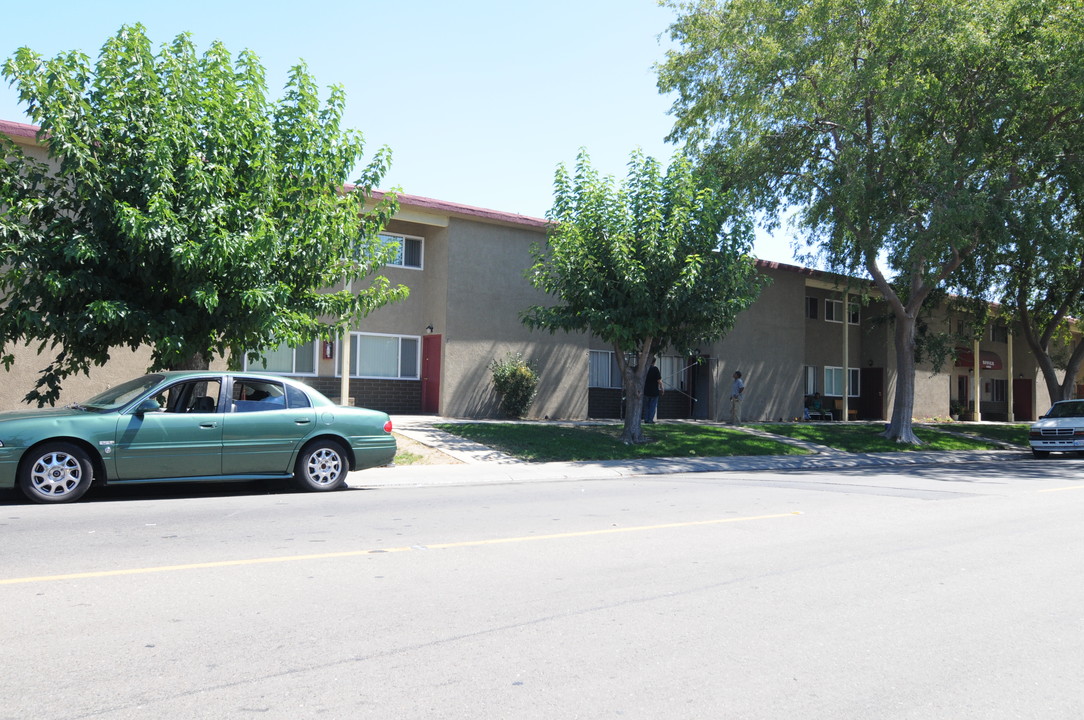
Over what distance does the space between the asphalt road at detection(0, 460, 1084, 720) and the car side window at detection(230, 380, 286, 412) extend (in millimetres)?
1623

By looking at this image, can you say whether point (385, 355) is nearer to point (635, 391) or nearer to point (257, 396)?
point (635, 391)

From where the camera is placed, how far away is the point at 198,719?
368 centimetres

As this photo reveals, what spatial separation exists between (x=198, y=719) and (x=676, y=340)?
16.6 meters

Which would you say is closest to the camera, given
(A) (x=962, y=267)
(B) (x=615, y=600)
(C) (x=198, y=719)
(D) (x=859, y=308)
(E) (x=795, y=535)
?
(C) (x=198, y=719)

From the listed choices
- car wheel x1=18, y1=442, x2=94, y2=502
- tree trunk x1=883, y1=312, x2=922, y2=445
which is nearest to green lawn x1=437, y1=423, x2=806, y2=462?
tree trunk x1=883, y1=312, x2=922, y2=445

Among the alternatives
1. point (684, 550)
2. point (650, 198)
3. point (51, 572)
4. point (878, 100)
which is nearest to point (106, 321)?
point (51, 572)

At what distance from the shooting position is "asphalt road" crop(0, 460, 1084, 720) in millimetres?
4051

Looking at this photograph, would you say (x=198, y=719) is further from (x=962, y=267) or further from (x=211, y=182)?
(x=962, y=267)

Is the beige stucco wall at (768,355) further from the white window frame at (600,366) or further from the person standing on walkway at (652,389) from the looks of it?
the person standing on walkway at (652,389)

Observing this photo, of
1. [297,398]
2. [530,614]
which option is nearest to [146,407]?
[297,398]

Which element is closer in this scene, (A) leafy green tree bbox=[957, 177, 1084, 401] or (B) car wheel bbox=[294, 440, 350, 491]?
(B) car wheel bbox=[294, 440, 350, 491]

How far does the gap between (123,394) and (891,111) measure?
60.2 ft

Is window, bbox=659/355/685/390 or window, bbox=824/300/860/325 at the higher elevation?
window, bbox=824/300/860/325

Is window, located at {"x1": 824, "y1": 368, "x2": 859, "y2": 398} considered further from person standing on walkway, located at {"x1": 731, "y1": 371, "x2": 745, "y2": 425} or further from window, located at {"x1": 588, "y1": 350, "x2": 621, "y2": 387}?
window, located at {"x1": 588, "y1": 350, "x2": 621, "y2": 387}
